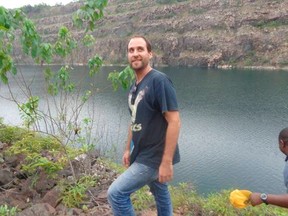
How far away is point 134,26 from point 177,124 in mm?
67018

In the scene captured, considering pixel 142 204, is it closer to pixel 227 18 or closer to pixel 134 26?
pixel 227 18

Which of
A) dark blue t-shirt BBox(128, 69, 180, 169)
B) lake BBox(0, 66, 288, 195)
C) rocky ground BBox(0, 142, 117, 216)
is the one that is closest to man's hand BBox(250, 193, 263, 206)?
dark blue t-shirt BBox(128, 69, 180, 169)

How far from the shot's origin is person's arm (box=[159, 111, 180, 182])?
267 cm

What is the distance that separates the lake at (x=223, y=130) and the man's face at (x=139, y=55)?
289cm

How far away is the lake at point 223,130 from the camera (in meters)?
12.9

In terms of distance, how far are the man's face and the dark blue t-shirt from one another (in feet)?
0.33

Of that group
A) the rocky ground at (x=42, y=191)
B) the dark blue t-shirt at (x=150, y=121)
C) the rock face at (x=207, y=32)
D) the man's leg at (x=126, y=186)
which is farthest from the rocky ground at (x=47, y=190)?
the rock face at (x=207, y=32)

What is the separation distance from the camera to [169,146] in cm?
267

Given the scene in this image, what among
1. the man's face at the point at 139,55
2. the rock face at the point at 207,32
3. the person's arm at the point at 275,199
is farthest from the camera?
the rock face at the point at 207,32

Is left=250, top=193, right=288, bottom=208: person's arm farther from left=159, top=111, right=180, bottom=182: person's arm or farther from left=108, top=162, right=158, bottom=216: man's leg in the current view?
left=108, top=162, right=158, bottom=216: man's leg

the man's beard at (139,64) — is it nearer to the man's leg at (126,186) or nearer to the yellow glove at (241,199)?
the man's leg at (126,186)

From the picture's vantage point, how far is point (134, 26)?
67812 millimetres

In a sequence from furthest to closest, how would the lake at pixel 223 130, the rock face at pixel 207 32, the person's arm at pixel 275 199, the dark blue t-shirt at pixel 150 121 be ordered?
1. the rock face at pixel 207 32
2. the lake at pixel 223 130
3. the dark blue t-shirt at pixel 150 121
4. the person's arm at pixel 275 199

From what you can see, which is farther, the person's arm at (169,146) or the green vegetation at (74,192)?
the green vegetation at (74,192)
